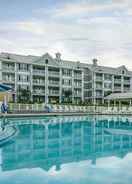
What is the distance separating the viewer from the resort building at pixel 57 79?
4603 centimetres

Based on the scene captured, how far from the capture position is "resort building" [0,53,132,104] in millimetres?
46031

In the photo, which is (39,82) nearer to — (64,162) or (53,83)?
(53,83)

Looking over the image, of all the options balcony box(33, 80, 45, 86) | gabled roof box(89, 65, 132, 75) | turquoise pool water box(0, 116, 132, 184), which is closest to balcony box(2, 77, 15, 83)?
balcony box(33, 80, 45, 86)

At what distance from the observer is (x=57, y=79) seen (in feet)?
168

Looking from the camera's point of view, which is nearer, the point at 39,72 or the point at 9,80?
the point at 9,80

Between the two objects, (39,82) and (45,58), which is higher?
(45,58)

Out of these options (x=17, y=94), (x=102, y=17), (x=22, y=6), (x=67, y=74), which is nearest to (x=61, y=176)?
(x=22, y=6)

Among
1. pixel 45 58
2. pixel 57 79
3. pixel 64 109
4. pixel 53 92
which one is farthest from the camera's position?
pixel 57 79

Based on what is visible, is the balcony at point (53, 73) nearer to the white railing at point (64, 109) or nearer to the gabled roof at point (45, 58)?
the gabled roof at point (45, 58)

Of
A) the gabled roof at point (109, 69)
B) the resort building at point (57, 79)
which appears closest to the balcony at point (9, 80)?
the resort building at point (57, 79)

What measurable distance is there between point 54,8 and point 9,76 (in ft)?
103

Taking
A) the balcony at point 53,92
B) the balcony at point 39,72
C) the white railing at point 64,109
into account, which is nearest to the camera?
the white railing at point 64,109

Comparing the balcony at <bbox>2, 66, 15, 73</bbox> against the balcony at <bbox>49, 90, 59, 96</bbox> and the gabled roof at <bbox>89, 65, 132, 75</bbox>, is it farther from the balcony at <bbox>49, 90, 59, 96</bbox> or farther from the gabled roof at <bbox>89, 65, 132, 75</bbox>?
the gabled roof at <bbox>89, 65, 132, 75</bbox>

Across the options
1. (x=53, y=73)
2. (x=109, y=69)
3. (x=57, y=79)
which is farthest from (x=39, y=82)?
(x=109, y=69)
